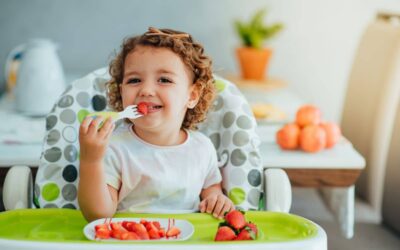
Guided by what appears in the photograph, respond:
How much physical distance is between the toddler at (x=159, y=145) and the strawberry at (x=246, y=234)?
188 mm

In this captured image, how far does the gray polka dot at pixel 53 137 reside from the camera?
→ 148 centimetres

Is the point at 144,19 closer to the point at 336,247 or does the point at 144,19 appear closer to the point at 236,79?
the point at 236,79

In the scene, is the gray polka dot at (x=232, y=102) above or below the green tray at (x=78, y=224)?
above

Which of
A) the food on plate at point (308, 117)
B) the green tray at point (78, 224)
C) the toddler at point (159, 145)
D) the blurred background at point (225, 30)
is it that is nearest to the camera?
the green tray at point (78, 224)

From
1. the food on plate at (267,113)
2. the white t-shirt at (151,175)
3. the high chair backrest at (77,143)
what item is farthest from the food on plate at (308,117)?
the white t-shirt at (151,175)

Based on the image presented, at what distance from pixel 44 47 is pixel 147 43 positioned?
101 centimetres

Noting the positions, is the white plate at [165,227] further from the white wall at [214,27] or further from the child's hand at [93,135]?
the white wall at [214,27]

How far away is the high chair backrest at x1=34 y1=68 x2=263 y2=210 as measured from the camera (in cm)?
146

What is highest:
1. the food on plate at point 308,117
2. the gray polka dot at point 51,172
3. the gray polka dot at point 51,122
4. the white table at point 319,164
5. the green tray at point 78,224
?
the gray polka dot at point 51,122

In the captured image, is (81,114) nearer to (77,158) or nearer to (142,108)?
(77,158)

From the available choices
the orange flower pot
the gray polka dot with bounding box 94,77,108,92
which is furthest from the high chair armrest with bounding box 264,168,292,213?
the orange flower pot

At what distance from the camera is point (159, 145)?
1384 mm

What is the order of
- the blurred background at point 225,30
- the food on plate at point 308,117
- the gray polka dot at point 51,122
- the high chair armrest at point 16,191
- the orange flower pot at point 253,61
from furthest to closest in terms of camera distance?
the blurred background at point 225,30
the orange flower pot at point 253,61
the food on plate at point 308,117
the gray polka dot at point 51,122
the high chair armrest at point 16,191

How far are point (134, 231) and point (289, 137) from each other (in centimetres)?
83
